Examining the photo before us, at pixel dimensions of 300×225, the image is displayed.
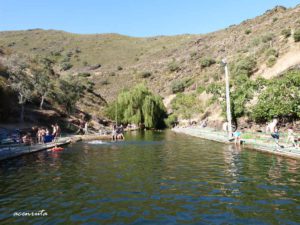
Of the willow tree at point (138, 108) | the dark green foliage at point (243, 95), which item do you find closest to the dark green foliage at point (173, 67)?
the willow tree at point (138, 108)

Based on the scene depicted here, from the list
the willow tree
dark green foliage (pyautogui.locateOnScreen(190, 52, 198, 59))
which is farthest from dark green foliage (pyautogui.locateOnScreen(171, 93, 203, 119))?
dark green foliage (pyautogui.locateOnScreen(190, 52, 198, 59))

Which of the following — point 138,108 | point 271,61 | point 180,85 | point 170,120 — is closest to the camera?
point 271,61

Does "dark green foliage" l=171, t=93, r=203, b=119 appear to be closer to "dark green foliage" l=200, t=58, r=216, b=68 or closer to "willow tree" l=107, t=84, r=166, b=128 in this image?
"willow tree" l=107, t=84, r=166, b=128

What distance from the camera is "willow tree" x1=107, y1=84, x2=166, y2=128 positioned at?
67125 mm

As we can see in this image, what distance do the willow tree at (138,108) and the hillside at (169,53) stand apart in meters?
8.10

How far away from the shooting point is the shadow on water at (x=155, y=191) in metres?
10.3

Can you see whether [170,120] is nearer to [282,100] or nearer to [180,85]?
[180,85]

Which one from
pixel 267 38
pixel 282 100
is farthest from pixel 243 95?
pixel 267 38

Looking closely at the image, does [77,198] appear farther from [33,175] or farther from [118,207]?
[33,175]

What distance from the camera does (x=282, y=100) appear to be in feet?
121

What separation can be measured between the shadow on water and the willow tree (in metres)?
45.2

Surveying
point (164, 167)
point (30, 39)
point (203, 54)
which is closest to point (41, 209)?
point (164, 167)

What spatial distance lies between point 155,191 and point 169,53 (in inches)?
4537

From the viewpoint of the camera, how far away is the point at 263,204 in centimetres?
1135
